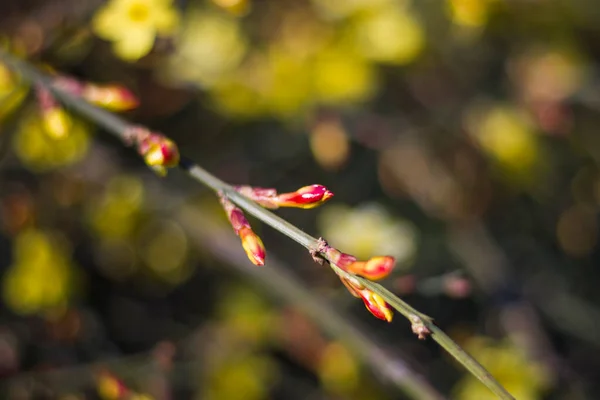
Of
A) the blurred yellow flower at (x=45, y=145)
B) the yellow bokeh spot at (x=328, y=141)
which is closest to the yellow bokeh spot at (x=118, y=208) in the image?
the blurred yellow flower at (x=45, y=145)

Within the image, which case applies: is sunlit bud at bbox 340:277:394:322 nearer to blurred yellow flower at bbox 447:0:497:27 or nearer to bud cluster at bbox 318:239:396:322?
bud cluster at bbox 318:239:396:322

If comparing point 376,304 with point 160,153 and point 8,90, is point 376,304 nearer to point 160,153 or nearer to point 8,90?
point 160,153

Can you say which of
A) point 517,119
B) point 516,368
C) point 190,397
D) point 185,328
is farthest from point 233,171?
point 516,368

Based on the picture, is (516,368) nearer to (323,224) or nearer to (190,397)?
(323,224)

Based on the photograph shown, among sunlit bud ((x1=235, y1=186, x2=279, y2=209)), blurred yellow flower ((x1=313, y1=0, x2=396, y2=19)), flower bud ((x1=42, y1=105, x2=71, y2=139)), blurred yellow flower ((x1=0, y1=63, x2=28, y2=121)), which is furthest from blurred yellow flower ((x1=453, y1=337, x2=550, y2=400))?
blurred yellow flower ((x1=0, y1=63, x2=28, y2=121))

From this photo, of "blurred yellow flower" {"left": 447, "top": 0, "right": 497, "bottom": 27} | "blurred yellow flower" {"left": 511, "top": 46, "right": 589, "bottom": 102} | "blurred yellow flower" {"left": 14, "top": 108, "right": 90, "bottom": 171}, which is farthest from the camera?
"blurred yellow flower" {"left": 511, "top": 46, "right": 589, "bottom": 102}
